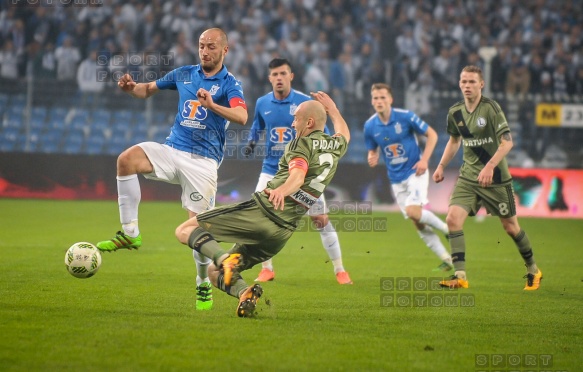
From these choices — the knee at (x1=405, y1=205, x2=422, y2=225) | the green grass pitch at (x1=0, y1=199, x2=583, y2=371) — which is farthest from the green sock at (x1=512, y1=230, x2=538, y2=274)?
the knee at (x1=405, y1=205, x2=422, y2=225)

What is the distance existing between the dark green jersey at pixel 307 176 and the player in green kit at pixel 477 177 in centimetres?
310

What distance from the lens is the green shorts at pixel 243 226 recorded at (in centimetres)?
705

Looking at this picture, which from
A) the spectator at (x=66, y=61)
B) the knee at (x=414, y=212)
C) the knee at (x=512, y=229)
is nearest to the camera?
the knee at (x=512, y=229)

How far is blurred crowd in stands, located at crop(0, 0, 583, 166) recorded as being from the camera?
20797mm

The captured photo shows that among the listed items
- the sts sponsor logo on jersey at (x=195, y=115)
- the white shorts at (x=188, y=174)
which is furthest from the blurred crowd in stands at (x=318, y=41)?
the white shorts at (x=188, y=174)

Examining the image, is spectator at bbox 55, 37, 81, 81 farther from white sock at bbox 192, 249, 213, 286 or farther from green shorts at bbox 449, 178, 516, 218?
white sock at bbox 192, 249, 213, 286

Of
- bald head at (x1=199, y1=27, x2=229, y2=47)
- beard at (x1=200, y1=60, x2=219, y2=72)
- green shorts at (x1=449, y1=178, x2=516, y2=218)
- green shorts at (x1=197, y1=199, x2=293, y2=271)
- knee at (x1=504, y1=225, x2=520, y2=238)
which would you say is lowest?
knee at (x1=504, y1=225, x2=520, y2=238)

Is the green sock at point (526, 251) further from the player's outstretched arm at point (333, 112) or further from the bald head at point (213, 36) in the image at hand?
the bald head at point (213, 36)

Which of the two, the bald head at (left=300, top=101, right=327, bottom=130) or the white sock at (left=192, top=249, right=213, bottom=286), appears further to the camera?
the white sock at (left=192, top=249, right=213, bottom=286)

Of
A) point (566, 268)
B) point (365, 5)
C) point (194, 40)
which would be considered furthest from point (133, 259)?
point (365, 5)

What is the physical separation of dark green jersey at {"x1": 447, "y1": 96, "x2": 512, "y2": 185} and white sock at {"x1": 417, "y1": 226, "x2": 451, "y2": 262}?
68.6 inches

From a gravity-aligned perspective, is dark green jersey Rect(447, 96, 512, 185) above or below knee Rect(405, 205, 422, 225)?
above

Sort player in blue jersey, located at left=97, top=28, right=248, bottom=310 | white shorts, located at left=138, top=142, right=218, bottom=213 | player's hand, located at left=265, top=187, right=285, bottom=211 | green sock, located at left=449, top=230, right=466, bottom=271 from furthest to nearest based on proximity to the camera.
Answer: green sock, located at left=449, top=230, right=466, bottom=271 → white shorts, located at left=138, top=142, right=218, bottom=213 → player in blue jersey, located at left=97, top=28, right=248, bottom=310 → player's hand, located at left=265, top=187, right=285, bottom=211

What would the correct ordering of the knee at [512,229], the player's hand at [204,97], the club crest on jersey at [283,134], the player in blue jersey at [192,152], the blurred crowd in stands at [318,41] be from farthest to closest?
1. the blurred crowd in stands at [318,41]
2. the club crest on jersey at [283,134]
3. the knee at [512,229]
4. the player in blue jersey at [192,152]
5. the player's hand at [204,97]
